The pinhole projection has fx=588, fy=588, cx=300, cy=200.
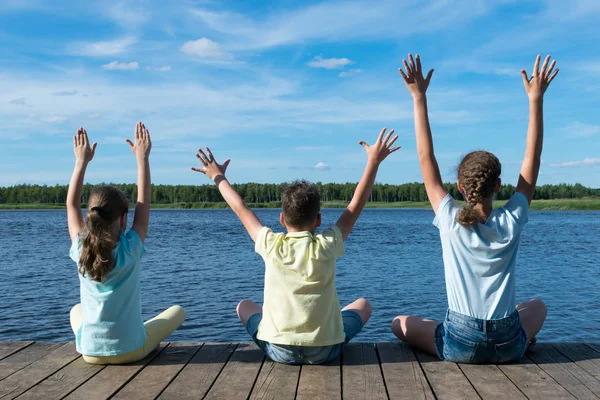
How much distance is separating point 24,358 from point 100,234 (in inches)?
48.8

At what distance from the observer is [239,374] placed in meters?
3.81

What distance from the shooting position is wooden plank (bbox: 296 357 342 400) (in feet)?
11.2

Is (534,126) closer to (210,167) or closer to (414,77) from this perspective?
(414,77)

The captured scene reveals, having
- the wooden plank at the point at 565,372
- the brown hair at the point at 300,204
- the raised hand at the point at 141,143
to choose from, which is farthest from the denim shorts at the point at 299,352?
the raised hand at the point at 141,143

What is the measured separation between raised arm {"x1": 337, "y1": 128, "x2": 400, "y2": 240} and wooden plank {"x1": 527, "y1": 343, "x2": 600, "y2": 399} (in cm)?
159

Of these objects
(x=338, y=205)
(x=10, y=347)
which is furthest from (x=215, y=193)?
(x=10, y=347)

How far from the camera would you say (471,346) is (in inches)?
152

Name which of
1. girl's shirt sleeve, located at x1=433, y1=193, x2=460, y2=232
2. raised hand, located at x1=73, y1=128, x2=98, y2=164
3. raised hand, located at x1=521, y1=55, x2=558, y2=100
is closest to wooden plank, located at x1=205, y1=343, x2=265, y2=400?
girl's shirt sleeve, located at x1=433, y1=193, x2=460, y2=232

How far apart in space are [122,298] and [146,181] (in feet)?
2.90

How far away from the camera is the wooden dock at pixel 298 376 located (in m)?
3.45

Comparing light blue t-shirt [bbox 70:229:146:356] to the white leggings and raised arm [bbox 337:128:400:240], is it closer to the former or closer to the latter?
the white leggings

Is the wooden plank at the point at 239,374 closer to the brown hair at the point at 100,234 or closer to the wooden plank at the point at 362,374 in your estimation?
the wooden plank at the point at 362,374

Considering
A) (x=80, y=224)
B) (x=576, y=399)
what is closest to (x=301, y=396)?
(x=576, y=399)

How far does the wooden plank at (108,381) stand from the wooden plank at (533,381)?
242 centimetres
